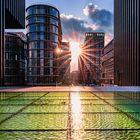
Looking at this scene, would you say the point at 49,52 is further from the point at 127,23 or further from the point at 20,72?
the point at 127,23

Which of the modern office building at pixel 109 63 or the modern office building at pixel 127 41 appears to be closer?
the modern office building at pixel 127 41

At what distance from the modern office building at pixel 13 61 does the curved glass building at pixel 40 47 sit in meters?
3.18

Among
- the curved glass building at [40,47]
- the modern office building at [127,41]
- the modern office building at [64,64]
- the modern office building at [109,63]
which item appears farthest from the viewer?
the modern office building at [64,64]

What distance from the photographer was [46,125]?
22.5 ft

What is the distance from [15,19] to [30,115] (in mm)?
37474

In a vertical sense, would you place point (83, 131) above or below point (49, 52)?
below

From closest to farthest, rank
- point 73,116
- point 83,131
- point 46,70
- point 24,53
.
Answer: point 83,131 < point 73,116 < point 46,70 < point 24,53

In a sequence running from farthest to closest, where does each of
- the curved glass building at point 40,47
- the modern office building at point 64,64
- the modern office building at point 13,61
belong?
1. the modern office building at point 64,64
2. the curved glass building at point 40,47
3. the modern office building at point 13,61

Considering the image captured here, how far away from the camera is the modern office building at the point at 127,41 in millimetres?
53906

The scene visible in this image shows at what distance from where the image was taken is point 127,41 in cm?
6025

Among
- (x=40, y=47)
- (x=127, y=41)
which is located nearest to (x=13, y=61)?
(x=40, y=47)

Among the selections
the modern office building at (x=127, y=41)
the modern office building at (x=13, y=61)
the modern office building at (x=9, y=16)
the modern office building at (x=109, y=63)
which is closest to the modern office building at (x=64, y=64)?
the modern office building at (x=109, y=63)

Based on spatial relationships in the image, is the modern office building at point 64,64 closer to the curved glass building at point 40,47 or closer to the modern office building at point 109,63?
the curved glass building at point 40,47

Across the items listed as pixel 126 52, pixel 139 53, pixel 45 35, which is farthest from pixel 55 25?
pixel 139 53
